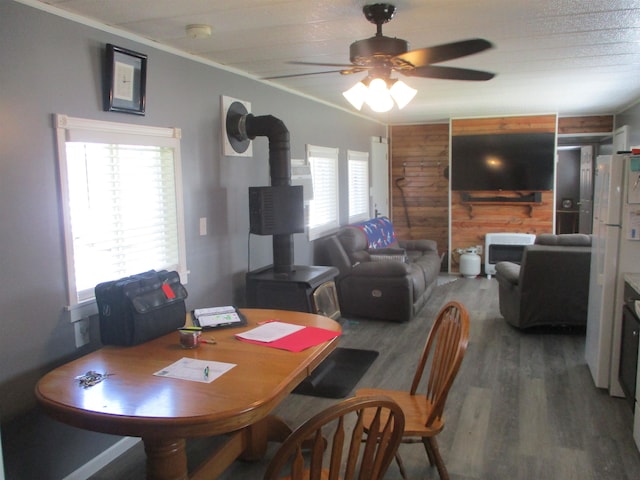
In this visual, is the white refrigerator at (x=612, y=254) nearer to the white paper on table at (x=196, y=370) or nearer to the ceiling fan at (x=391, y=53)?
the ceiling fan at (x=391, y=53)

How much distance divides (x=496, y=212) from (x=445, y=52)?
5.44 m

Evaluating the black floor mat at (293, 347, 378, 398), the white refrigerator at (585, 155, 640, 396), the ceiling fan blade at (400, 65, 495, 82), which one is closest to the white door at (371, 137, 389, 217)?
the black floor mat at (293, 347, 378, 398)

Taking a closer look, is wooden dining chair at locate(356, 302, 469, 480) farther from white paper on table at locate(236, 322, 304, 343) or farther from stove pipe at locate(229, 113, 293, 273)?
stove pipe at locate(229, 113, 293, 273)

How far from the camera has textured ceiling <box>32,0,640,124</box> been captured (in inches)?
96.4

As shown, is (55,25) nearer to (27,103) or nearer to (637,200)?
(27,103)

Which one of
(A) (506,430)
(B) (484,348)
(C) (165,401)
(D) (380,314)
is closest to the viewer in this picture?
(C) (165,401)

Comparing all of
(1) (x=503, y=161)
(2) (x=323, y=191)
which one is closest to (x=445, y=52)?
(2) (x=323, y=191)

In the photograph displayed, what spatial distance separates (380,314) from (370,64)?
3082 mm

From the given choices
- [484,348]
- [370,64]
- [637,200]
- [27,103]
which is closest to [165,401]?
[27,103]

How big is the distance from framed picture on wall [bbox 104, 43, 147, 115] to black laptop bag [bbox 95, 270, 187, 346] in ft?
3.04

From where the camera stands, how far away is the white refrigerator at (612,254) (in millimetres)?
3213

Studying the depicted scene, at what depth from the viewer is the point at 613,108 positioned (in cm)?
642

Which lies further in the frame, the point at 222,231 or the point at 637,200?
the point at 222,231

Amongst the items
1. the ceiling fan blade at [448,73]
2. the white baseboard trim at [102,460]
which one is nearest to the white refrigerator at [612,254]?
the ceiling fan blade at [448,73]
